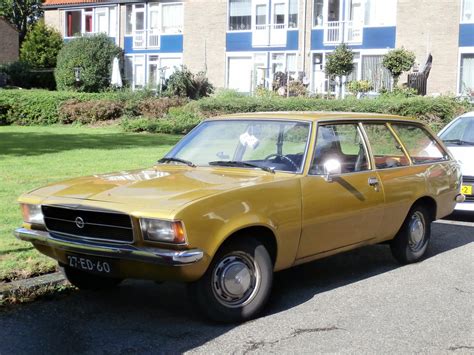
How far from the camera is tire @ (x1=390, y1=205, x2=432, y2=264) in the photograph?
6762mm

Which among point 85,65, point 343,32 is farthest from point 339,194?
point 85,65

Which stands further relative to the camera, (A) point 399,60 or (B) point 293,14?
(B) point 293,14

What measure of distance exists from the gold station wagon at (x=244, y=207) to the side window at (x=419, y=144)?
25 millimetres

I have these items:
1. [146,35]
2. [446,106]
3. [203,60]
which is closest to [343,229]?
[446,106]

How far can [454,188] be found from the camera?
746cm

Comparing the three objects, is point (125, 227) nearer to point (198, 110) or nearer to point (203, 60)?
point (198, 110)

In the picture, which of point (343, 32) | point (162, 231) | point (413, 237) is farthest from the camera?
point (343, 32)

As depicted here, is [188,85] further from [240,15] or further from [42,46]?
[42,46]

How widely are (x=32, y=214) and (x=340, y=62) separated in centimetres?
2459

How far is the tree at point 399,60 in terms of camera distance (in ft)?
86.7

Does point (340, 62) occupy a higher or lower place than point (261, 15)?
lower

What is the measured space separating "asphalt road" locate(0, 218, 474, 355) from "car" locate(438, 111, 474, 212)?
288 cm

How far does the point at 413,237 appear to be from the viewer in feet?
22.6

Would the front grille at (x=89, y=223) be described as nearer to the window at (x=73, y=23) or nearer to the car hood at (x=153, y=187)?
the car hood at (x=153, y=187)
